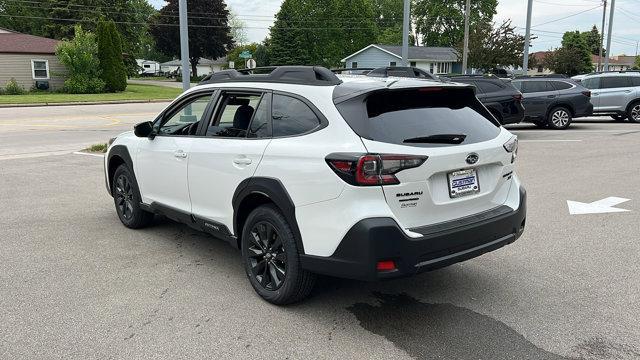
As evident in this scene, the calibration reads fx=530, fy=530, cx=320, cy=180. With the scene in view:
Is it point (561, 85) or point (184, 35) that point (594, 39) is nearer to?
point (561, 85)

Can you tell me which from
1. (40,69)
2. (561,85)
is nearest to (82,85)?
(40,69)

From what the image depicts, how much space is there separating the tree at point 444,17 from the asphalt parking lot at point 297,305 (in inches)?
2783

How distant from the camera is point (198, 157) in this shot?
15.2 feet

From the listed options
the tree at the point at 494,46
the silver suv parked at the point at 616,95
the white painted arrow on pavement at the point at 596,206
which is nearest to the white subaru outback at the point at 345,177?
the white painted arrow on pavement at the point at 596,206

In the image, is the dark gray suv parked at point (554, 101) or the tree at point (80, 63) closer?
the dark gray suv parked at point (554, 101)

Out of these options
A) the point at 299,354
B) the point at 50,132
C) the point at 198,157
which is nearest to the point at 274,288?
the point at 299,354

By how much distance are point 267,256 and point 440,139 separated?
5.10ft

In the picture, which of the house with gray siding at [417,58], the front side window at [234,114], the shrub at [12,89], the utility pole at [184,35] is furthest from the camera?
the house with gray siding at [417,58]

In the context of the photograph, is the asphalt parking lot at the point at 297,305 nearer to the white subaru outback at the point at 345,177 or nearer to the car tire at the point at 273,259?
the car tire at the point at 273,259

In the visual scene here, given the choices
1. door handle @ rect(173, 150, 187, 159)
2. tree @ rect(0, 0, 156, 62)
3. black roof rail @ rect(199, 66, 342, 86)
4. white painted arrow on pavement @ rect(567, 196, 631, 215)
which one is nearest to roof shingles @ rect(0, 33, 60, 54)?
tree @ rect(0, 0, 156, 62)

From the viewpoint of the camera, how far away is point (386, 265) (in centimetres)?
336

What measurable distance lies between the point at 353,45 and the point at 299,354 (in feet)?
256

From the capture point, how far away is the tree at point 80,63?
1449 inches

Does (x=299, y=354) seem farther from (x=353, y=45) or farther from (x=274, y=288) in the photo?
(x=353, y=45)
